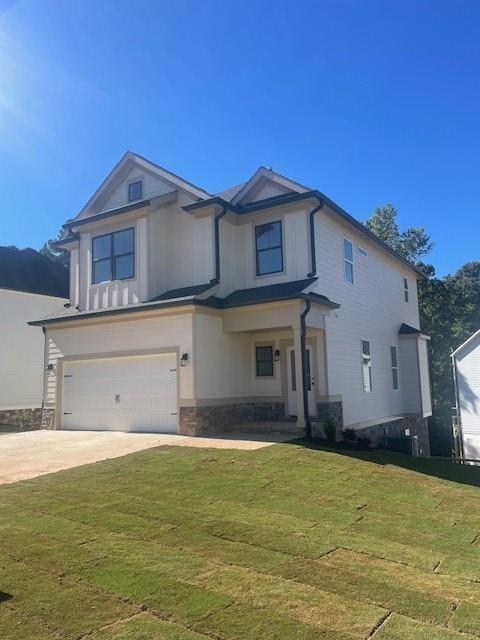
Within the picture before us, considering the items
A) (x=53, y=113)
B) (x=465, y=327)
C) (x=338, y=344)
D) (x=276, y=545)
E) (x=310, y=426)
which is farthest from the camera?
(x=465, y=327)

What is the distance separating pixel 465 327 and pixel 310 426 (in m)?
28.0

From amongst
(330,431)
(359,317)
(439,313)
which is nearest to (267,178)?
(359,317)

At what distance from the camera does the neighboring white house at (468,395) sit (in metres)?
21.7

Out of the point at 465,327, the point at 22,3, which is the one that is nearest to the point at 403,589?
the point at 22,3

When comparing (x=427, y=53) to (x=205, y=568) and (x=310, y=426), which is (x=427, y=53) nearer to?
(x=310, y=426)

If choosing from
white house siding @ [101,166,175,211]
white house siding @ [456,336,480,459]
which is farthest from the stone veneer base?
white house siding @ [456,336,480,459]

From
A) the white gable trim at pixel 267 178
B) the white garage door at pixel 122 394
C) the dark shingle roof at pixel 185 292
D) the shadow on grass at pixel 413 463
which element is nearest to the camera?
the shadow on grass at pixel 413 463

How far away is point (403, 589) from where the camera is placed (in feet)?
13.2

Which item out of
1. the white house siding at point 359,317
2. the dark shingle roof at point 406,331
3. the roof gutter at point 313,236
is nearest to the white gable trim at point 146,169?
the roof gutter at point 313,236

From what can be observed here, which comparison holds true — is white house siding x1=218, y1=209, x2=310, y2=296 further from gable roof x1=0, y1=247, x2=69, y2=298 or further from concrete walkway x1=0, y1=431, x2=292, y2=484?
gable roof x1=0, y1=247, x2=69, y2=298

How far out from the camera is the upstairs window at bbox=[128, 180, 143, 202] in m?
16.0

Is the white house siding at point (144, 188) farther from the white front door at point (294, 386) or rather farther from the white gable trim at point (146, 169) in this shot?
the white front door at point (294, 386)

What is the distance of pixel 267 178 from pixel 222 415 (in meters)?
6.94

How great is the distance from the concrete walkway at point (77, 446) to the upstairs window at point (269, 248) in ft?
16.1
